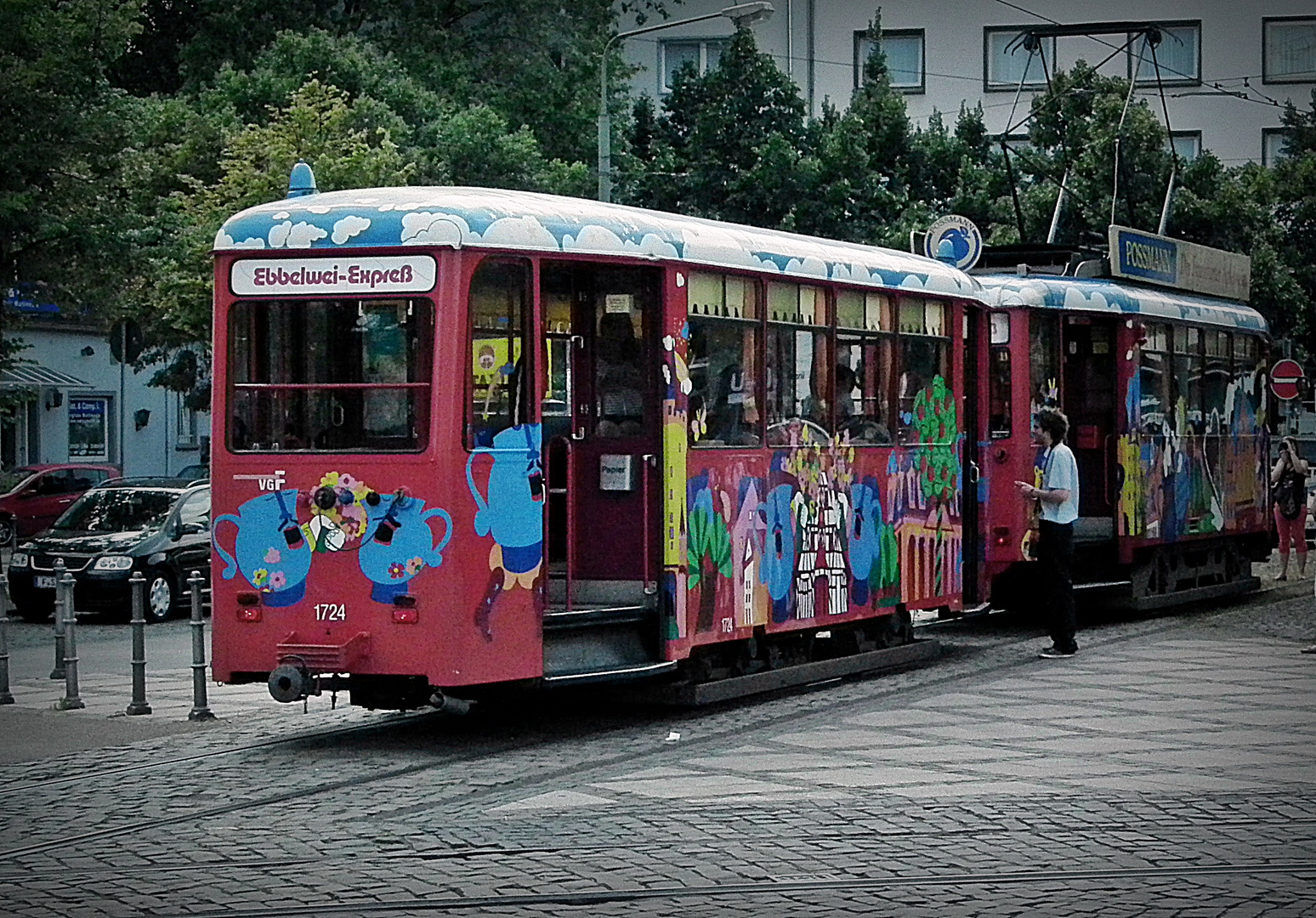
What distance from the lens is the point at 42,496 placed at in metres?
38.0

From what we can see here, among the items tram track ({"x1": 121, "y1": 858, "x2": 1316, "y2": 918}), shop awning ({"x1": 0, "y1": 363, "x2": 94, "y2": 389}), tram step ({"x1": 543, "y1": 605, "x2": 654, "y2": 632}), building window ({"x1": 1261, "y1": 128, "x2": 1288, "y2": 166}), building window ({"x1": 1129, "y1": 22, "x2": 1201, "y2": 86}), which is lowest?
tram track ({"x1": 121, "y1": 858, "x2": 1316, "y2": 918})

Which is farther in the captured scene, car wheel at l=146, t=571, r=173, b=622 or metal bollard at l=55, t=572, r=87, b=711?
car wheel at l=146, t=571, r=173, b=622

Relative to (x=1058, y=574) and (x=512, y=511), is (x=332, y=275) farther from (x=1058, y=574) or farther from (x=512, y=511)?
(x=1058, y=574)

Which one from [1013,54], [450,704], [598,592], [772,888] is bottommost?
[772,888]

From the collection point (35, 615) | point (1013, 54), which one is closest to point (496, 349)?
point (35, 615)

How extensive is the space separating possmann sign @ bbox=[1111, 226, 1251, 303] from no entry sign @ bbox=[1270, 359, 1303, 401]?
3.84m

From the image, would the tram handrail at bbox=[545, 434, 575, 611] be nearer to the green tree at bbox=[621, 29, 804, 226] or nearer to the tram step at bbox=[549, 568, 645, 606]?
the tram step at bbox=[549, 568, 645, 606]

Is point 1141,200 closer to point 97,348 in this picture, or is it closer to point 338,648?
point 97,348

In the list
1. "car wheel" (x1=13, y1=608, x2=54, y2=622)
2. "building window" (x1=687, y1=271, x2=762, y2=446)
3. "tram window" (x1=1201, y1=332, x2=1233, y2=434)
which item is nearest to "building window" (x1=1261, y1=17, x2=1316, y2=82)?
"tram window" (x1=1201, y1=332, x2=1233, y2=434)

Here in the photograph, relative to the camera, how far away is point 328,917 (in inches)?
324

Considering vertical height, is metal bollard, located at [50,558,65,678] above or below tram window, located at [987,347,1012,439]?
below

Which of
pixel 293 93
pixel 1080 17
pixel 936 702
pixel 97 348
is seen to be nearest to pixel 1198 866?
pixel 936 702

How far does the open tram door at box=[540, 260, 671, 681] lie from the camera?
13.7 meters

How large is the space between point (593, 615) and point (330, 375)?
2.08m
